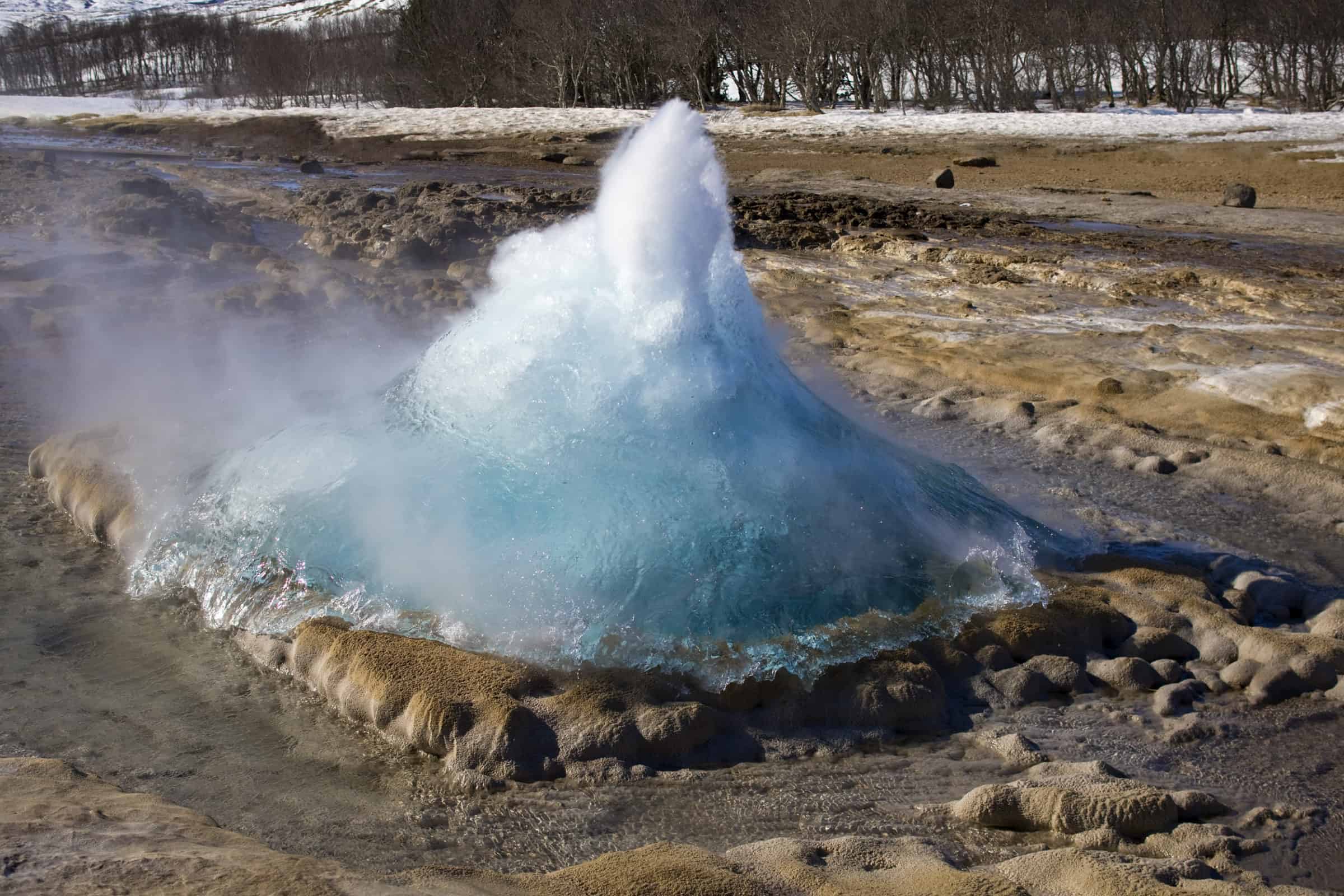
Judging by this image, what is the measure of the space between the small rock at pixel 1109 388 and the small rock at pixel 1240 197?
8421 mm

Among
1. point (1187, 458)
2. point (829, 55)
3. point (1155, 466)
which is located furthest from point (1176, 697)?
point (829, 55)

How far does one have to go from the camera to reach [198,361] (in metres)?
5.94

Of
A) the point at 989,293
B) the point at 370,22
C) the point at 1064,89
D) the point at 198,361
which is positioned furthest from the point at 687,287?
the point at 370,22

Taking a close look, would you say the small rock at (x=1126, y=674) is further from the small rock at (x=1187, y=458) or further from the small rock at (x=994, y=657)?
the small rock at (x=1187, y=458)

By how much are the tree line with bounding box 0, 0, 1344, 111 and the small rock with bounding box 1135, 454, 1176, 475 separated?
22.1 m

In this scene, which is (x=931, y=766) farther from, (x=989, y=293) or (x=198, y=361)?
(x=989, y=293)

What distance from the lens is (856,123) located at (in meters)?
23.0

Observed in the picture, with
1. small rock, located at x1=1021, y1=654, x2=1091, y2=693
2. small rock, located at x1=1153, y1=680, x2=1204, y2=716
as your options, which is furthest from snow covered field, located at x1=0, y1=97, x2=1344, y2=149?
small rock, located at x1=1021, y1=654, x2=1091, y2=693

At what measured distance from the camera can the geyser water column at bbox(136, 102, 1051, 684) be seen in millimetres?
3270

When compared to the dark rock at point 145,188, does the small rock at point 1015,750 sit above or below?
below

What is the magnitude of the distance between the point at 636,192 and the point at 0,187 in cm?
1093

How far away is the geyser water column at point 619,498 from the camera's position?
129 inches

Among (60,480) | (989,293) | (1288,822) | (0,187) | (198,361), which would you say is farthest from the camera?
(0,187)

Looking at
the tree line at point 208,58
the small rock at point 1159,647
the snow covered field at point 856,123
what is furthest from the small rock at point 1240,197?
the tree line at point 208,58
